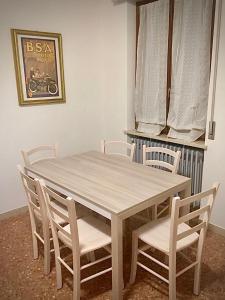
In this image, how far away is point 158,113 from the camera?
3145 mm

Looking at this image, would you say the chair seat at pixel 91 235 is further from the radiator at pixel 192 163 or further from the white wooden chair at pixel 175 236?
the radiator at pixel 192 163

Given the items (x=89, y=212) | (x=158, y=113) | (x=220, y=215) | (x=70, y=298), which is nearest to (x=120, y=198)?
(x=89, y=212)

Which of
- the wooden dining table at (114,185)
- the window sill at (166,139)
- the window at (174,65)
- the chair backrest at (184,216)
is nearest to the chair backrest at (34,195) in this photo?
the wooden dining table at (114,185)

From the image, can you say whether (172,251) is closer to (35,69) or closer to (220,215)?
(220,215)

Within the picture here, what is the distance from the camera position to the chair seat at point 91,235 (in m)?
1.77

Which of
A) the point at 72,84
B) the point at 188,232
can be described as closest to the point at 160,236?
the point at 188,232

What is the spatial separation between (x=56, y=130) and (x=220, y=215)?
210cm

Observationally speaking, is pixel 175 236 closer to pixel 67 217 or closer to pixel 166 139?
pixel 67 217

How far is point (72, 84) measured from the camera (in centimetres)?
333

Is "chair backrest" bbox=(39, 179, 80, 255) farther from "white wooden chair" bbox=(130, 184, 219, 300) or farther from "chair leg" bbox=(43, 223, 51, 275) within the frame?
"white wooden chair" bbox=(130, 184, 219, 300)

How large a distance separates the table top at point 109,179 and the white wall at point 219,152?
2.02ft

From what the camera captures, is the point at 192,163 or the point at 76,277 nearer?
the point at 76,277

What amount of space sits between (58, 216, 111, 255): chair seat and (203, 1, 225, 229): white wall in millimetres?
1243

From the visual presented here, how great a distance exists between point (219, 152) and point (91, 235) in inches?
56.9
